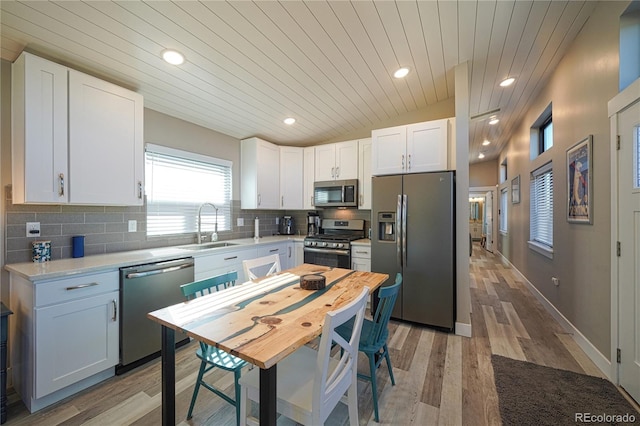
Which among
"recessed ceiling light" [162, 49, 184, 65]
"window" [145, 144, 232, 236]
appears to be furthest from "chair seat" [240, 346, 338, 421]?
"recessed ceiling light" [162, 49, 184, 65]

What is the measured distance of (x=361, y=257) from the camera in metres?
3.38

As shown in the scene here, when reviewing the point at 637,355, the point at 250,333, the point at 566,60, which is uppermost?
the point at 566,60

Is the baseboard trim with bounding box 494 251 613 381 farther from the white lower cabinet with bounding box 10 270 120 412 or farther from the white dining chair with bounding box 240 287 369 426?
the white lower cabinet with bounding box 10 270 120 412

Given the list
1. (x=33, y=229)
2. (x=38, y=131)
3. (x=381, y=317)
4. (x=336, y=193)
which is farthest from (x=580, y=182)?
(x=33, y=229)

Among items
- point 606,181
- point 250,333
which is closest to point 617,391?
point 606,181

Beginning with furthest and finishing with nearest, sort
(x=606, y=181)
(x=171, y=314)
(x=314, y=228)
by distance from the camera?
(x=314, y=228) < (x=606, y=181) < (x=171, y=314)

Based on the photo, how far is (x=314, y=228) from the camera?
→ 14.0ft

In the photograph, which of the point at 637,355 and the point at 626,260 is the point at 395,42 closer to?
the point at 626,260

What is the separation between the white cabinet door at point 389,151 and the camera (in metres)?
3.10

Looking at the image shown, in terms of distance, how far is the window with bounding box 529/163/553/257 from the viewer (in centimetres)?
350

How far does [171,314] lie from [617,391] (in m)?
3.00

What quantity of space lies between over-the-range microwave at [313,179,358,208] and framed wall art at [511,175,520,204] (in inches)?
144

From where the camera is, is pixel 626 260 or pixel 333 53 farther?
pixel 333 53

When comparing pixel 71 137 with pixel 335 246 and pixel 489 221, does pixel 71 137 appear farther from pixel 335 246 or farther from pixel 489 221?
pixel 489 221
